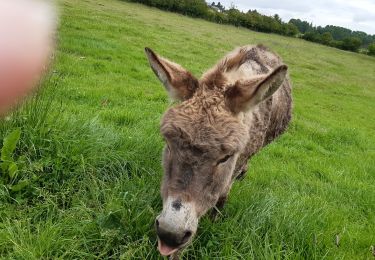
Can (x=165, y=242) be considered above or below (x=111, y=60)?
above

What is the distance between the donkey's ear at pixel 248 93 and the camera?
3744mm

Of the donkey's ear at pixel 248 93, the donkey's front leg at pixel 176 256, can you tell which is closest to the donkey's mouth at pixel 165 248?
the donkey's front leg at pixel 176 256

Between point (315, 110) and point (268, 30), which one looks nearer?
point (315, 110)

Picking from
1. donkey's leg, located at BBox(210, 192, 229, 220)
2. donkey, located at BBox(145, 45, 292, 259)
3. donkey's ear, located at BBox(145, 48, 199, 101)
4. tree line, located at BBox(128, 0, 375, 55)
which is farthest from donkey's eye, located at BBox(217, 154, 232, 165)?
tree line, located at BBox(128, 0, 375, 55)

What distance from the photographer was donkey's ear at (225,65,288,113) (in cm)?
374

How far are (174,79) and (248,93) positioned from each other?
2.35 ft

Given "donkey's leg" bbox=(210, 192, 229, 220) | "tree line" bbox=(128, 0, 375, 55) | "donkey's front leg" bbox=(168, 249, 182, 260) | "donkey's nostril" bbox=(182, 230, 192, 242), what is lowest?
"tree line" bbox=(128, 0, 375, 55)

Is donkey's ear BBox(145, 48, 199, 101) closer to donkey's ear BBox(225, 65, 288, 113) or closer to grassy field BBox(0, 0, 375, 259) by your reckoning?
donkey's ear BBox(225, 65, 288, 113)

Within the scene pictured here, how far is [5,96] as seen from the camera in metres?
0.58

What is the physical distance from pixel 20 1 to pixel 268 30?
70259mm

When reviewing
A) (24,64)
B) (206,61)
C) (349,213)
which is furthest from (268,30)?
(24,64)

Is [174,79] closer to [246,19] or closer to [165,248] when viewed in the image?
[165,248]

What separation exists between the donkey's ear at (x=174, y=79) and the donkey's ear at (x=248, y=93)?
14.6 inches

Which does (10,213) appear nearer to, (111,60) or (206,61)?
(111,60)
